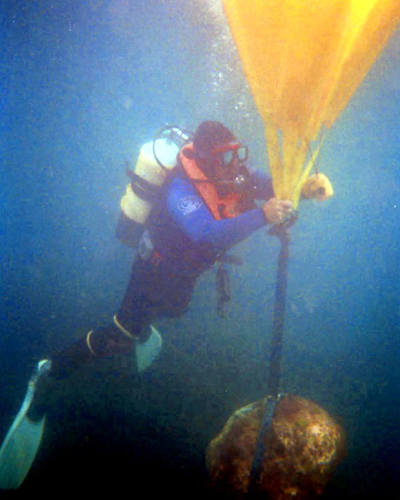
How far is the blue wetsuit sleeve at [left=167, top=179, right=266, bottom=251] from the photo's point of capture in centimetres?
292

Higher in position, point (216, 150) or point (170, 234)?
point (216, 150)

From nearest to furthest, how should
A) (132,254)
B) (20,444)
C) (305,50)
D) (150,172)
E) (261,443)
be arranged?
(305,50) → (261,443) → (150,172) → (20,444) → (132,254)

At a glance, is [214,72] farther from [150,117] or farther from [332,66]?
[332,66]

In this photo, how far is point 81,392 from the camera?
6789mm

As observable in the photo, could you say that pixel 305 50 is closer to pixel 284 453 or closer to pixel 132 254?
pixel 284 453

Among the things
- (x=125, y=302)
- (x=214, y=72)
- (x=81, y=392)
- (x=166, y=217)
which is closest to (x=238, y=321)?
(x=81, y=392)

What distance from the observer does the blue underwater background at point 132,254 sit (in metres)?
6.25

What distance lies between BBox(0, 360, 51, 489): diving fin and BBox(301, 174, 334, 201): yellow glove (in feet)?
14.3

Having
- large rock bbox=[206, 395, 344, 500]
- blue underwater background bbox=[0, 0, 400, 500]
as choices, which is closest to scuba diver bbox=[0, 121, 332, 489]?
large rock bbox=[206, 395, 344, 500]

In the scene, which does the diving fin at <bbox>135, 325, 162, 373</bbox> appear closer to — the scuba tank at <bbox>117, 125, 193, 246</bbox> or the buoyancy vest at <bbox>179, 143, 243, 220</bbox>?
the scuba tank at <bbox>117, 125, 193, 246</bbox>

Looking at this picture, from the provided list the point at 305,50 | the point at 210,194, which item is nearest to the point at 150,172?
the point at 210,194

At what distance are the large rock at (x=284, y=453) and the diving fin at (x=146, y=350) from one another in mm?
1592

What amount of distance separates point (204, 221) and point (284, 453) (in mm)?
2479

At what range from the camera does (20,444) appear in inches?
182
